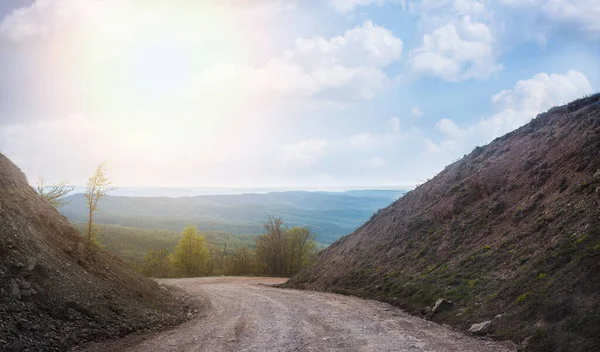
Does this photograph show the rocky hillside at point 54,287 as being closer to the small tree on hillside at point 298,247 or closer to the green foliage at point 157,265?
the small tree on hillside at point 298,247

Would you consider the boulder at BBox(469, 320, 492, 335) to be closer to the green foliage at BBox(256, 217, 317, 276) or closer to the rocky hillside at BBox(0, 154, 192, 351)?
the rocky hillside at BBox(0, 154, 192, 351)

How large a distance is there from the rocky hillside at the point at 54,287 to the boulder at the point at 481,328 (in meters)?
11.9

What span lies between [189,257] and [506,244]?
50.2 m

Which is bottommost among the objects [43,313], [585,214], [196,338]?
[196,338]

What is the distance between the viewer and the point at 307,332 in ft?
44.6

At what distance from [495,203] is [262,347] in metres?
17.0

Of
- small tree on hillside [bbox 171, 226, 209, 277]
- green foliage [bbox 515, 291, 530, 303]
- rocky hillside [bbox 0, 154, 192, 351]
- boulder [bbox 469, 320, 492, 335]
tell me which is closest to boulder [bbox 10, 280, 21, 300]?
rocky hillside [bbox 0, 154, 192, 351]

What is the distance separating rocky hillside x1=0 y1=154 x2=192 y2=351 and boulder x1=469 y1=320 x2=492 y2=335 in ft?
39.0

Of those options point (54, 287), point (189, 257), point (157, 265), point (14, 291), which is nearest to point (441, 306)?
point (54, 287)

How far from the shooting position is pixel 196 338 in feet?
43.6

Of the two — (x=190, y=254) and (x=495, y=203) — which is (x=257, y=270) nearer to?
(x=190, y=254)

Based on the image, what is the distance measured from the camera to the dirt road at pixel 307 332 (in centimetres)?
1172

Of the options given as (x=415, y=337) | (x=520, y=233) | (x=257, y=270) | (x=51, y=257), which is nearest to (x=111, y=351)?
(x=51, y=257)

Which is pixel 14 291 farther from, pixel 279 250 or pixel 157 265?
pixel 157 265
